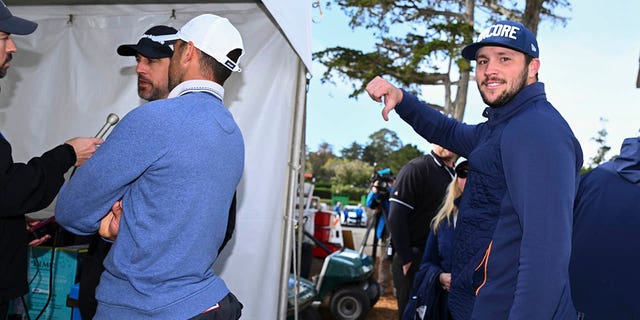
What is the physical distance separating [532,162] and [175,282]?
1.17 m

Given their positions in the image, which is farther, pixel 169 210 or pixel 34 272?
pixel 34 272

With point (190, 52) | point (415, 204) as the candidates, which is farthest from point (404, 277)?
point (190, 52)

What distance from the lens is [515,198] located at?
1.68 metres

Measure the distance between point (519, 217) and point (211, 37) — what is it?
1218 millimetres

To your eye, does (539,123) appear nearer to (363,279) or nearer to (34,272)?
(34,272)

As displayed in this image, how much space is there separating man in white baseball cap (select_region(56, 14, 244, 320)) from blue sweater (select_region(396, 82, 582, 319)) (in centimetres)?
92

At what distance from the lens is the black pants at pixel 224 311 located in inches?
66.8

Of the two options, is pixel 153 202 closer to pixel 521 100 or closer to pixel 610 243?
pixel 521 100

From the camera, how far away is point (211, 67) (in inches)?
74.5

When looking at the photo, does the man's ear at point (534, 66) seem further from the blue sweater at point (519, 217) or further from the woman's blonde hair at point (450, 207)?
the woman's blonde hair at point (450, 207)

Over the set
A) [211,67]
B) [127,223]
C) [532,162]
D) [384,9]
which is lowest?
[127,223]

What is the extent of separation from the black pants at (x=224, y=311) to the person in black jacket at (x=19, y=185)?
34.4 inches

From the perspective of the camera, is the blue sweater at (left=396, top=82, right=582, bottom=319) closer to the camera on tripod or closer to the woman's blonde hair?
the woman's blonde hair

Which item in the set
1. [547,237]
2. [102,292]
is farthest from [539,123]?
[102,292]
